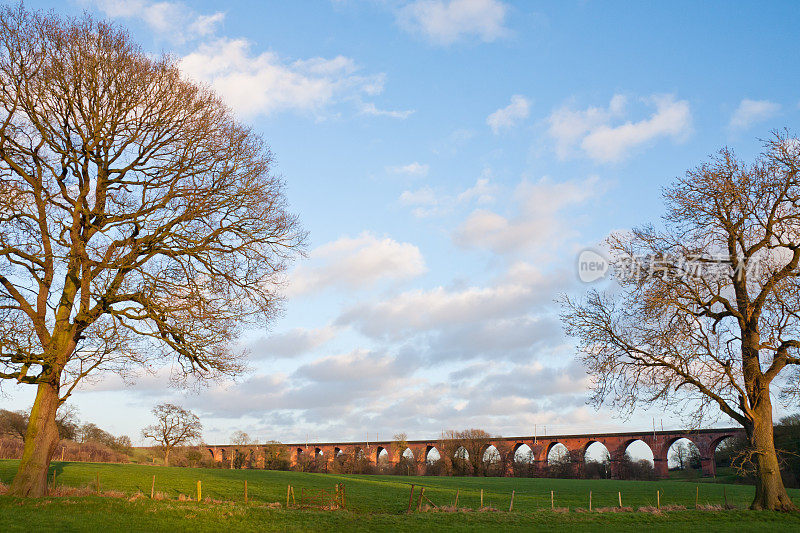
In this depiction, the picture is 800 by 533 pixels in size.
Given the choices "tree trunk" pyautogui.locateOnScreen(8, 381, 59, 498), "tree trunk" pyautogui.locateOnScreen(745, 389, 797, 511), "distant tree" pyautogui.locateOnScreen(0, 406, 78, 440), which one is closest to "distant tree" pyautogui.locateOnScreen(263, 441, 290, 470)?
"distant tree" pyautogui.locateOnScreen(0, 406, 78, 440)

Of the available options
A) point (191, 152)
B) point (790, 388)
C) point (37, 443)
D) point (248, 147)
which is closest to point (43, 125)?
point (191, 152)

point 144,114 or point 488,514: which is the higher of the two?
point 144,114

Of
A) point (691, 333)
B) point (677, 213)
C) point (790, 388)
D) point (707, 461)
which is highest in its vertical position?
point (677, 213)

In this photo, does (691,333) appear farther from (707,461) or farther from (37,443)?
(707,461)

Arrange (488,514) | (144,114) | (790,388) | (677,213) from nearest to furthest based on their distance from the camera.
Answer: (144,114)
(790,388)
(677,213)
(488,514)

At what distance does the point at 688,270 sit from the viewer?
18.0m

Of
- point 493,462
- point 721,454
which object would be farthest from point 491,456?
point 721,454

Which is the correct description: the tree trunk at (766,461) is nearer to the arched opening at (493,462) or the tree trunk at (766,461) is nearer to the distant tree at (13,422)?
the arched opening at (493,462)

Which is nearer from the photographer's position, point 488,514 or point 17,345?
point 17,345

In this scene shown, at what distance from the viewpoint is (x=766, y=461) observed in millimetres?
17234

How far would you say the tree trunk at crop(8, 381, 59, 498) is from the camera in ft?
44.3

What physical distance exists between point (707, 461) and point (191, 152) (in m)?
65.4

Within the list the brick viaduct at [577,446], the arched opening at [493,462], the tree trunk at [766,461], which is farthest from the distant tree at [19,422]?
the tree trunk at [766,461]

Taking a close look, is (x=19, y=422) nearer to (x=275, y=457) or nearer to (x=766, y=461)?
(x=275, y=457)
